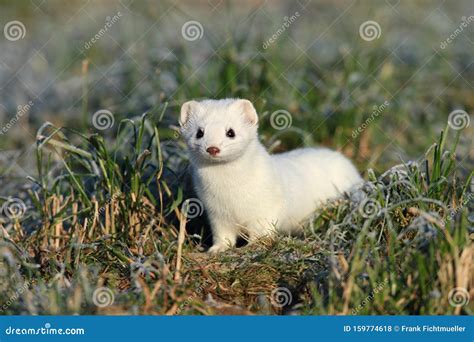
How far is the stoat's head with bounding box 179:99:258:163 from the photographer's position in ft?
16.3

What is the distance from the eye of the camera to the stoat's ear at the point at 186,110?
523cm

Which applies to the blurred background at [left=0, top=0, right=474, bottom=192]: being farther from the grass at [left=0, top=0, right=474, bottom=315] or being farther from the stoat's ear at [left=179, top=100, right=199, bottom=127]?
the stoat's ear at [left=179, top=100, right=199, bottom=127]

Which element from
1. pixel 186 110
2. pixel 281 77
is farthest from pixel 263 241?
pixel 281 77

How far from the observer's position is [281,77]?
7559 mm

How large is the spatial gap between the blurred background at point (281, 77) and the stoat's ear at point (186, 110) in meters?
Result: 0.66

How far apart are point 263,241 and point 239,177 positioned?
50 cm

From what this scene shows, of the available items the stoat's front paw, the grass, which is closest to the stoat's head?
the grass

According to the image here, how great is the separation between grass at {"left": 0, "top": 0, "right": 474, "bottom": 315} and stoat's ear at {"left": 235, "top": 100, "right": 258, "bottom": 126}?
30.0 inches

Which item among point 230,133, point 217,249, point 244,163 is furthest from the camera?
point 217,249

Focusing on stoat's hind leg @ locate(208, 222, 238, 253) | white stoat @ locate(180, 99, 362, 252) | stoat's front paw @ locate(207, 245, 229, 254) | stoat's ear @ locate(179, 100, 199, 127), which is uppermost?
stoat's ear @ locate(179, 100, 199, 127)

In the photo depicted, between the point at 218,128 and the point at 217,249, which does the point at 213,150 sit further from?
the point at 217,249

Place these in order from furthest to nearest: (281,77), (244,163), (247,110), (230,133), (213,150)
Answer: (281,77) < (244,163) < (247,110) < (230,133) < (213,150)

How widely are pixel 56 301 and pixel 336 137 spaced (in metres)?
4.05

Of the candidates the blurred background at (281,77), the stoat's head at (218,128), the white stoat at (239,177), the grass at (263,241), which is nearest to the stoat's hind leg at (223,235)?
the white stoat at (239,177)
